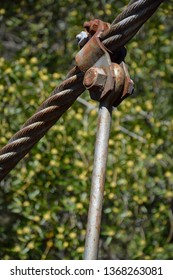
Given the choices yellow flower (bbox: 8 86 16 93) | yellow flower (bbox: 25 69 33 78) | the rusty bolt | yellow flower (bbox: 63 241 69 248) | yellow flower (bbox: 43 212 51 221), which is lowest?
yellow flower (bbox: 63 241 69 248)

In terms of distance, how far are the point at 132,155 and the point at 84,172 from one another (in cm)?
28

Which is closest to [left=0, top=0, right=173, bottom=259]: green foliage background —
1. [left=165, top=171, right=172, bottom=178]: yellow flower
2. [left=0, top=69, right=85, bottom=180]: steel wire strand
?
[left=165, top=171, right=172, bottom=178]: yellow flower

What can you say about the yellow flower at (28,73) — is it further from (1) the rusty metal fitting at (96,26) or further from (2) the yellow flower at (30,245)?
(1) the rusty metal fitting at (96,26)

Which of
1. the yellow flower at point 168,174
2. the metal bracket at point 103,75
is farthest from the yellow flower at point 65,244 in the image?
the metal bracket at point 103,75

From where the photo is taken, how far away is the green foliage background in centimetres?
338

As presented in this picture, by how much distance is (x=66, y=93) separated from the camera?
1.34 meters

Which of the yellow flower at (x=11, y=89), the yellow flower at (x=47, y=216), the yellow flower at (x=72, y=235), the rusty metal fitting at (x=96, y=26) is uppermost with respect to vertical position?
the rusty metal fitting at (x=96, y=26)

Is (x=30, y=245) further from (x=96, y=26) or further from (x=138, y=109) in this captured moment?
(x=96, y=26)

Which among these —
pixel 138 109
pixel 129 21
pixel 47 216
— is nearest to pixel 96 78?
pixel 129 21

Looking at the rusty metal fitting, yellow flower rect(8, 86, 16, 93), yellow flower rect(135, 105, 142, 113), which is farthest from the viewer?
yellow flower rect(135, 105, 142, 113)

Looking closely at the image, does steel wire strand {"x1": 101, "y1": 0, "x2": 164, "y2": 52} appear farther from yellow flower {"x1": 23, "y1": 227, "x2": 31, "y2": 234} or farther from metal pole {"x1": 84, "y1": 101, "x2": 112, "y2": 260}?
yellow flower {"x1": 23, "y1": 227, "x2": 31, "y2": 234}

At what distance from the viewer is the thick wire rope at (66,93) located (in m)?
1.20

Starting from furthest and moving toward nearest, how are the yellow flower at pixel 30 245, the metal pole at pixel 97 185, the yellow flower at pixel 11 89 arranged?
the yellow flower at pixel 11 89, the yellow flower at pixel 30 245, the metal pole at pixel 97 185
